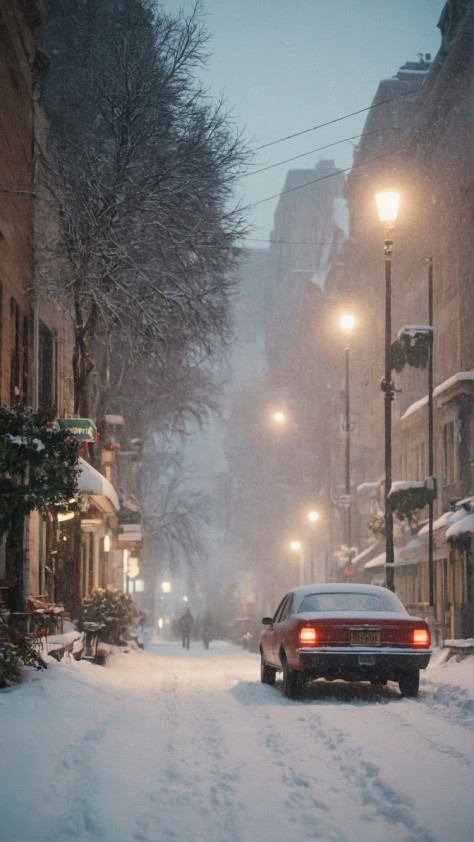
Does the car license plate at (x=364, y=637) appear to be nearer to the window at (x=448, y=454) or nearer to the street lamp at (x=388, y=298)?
the street lamp at (x=388, y=298)

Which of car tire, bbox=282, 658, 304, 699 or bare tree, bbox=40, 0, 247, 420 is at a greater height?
bare tree, bbox=40, 0, 247, 420

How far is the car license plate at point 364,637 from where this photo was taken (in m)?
15.2

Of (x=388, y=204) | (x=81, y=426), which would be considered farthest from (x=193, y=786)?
(x=388, y=204)

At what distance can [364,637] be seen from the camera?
15.2 meters

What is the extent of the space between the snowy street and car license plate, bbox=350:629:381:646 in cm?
71

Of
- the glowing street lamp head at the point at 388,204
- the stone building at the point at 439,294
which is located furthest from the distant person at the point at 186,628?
the glowing street lamp head at the point at 388,204

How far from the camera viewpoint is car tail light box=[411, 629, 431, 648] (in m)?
15.4

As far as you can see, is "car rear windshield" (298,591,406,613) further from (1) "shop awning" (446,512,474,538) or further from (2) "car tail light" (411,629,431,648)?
(1) "shop awning" (446,512,474,538)

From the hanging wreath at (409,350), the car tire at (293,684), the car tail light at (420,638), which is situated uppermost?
the hanging wreath at (409,350)

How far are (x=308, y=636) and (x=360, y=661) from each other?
71 centimetres

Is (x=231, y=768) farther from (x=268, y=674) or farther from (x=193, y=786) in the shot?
(x=268, y=674)

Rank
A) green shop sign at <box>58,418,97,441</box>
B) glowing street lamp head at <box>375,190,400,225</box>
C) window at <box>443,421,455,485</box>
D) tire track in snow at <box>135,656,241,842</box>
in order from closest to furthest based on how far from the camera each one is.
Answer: tire track in snow at <box>135,656,241,842</box>, green shop sign at <box>58,418,97,441</box>, glowing street lamp head at <box>375,190,400,225</box>, window at <box>443,421,455,485</box>

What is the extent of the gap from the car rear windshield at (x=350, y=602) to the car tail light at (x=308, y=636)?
119 cm

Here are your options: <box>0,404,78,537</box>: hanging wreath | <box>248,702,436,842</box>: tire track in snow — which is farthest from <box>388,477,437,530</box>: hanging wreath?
<box>248,702,436,842</box>: tire track in snow
